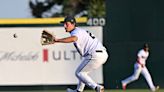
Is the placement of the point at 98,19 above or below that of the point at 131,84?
above

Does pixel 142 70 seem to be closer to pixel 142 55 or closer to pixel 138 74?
pixel 138 74

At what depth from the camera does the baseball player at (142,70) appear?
23.7 m

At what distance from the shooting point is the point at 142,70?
24.0 meters

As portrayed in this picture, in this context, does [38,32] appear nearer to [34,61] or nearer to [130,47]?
[34,61]

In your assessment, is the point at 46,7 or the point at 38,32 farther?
the point at 46,7

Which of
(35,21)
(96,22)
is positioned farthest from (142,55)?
(35,21)

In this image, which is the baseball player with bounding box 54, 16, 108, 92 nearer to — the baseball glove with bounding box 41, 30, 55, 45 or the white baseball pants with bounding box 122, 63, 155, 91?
the baseball glove with bounding box 41, 30, 55, 45

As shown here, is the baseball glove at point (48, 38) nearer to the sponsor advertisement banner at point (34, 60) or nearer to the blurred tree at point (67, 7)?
the sponsor advertisement banner at point (34, 60)

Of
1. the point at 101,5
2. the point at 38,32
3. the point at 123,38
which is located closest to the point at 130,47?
the point at 123,38

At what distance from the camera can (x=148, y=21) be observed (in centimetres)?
2427

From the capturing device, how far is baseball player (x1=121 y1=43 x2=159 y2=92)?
23748 mm

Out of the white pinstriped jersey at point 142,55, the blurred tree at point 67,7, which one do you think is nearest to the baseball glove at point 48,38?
the white pinstriped jersey at point 142,55

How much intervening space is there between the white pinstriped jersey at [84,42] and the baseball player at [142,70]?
22.6ft

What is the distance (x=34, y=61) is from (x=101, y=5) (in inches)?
1032
